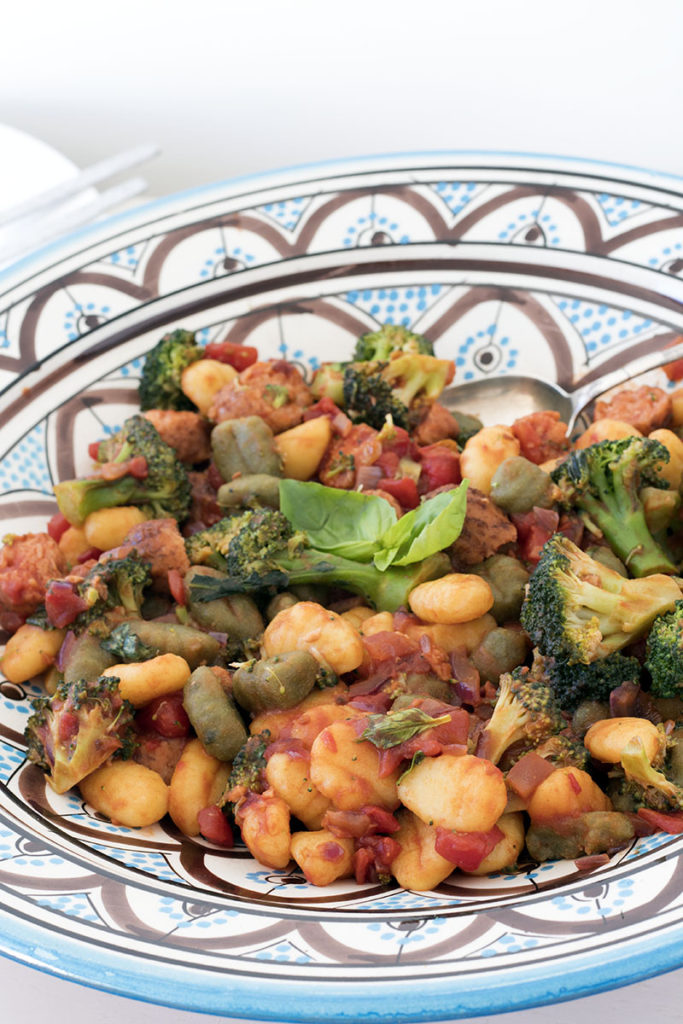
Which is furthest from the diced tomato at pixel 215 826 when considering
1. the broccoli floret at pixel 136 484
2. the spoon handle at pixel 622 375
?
the spoon handle at pixel 622 375

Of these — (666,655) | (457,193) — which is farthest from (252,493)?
(457,193)

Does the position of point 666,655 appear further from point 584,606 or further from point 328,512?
point 328,512

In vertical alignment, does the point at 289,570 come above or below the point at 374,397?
below

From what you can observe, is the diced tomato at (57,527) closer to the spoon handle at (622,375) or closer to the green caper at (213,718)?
the green caper at (213,718)

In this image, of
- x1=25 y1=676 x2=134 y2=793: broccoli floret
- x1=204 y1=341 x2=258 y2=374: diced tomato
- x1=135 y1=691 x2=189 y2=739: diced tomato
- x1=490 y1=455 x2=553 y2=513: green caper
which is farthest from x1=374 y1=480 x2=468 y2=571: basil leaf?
x1=204 y1=341 x2=258 y2=374: diced tomato

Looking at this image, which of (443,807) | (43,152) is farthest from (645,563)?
(43,152)
